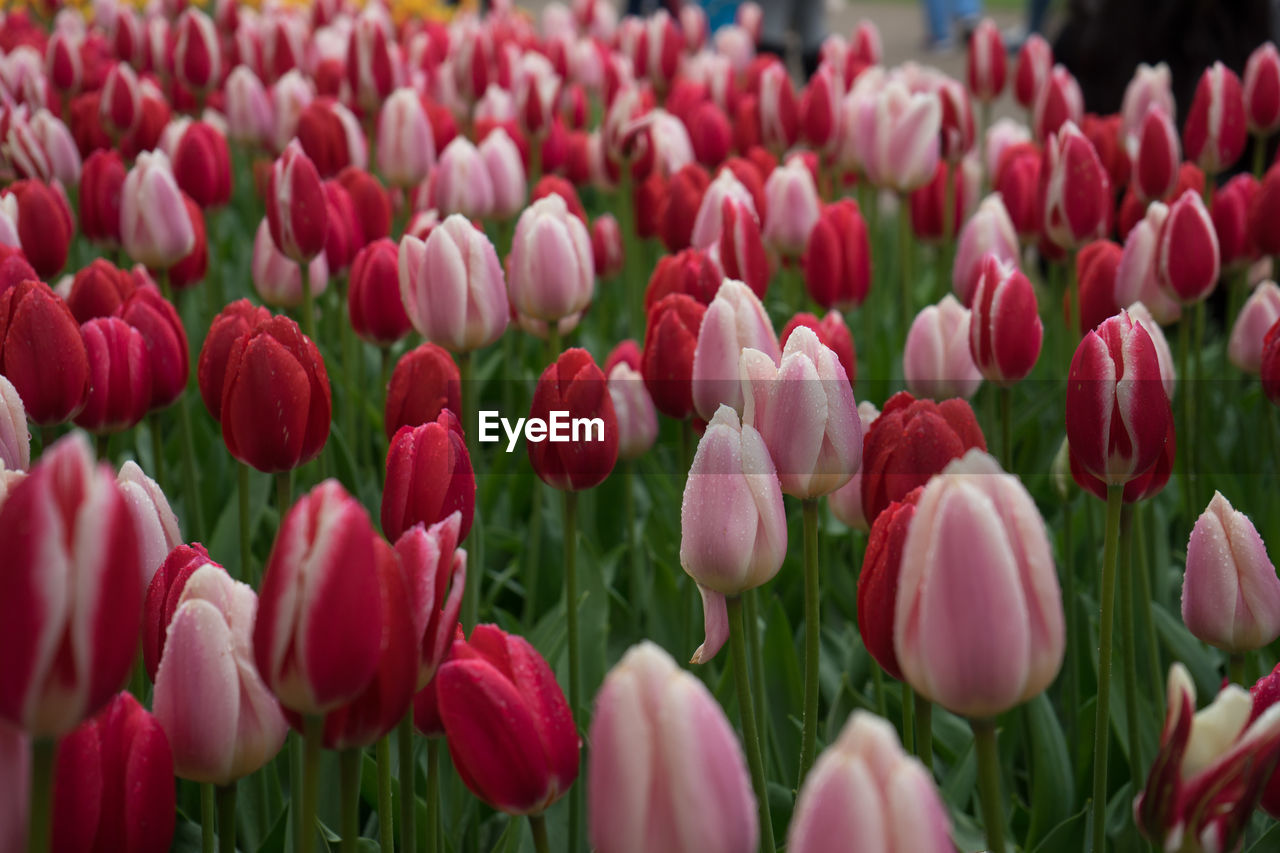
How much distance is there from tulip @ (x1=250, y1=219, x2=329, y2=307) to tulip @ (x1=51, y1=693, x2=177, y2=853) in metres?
1.55

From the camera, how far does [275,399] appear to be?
1.24 metres

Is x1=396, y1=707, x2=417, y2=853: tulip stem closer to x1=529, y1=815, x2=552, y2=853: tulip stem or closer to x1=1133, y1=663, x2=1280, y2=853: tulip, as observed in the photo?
x1=529, y1=815, x2=552, y2=853: tulip stem

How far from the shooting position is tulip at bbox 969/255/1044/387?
5.12 feet

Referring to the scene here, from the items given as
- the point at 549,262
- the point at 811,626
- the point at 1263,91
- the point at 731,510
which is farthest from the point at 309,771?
the point at 1263,91

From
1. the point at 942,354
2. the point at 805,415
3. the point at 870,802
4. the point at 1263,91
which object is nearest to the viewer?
the point at 870,802

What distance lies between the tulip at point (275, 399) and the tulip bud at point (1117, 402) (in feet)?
2.26

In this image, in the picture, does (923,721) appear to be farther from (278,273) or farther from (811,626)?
(278,273)

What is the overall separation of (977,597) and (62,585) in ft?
1.58

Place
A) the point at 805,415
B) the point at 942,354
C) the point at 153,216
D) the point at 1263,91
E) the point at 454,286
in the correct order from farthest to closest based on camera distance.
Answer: the point at 1263,91 → the point at 153,216 → the point at 942,354 → the point at 454,286 → the point at 805,415

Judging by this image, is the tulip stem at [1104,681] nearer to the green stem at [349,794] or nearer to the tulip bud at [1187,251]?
the green stem at [349,794]

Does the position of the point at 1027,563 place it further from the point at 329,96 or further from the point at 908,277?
the point at 329,96

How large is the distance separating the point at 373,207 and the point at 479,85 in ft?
5.46

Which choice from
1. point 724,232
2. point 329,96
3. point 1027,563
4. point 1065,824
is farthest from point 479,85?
point 1027,563

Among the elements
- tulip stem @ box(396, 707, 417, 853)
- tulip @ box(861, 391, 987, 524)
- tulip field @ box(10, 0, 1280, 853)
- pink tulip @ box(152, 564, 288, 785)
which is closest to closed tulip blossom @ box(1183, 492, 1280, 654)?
tulip field @ box(10, 0, 1280, 853)
